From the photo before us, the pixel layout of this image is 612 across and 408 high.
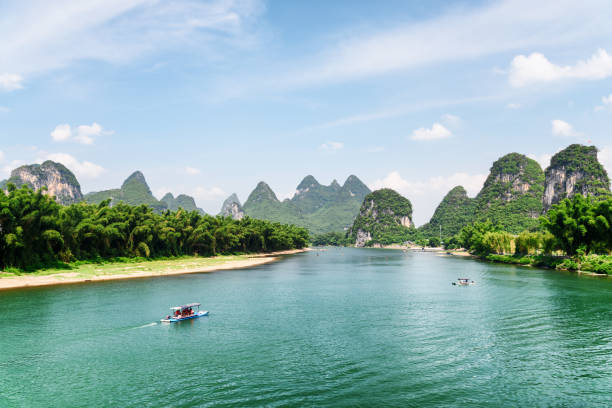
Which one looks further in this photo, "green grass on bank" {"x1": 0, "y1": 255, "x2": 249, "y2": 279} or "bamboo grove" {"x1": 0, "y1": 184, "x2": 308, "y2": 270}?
"green grass on bank" {"x1": 0, "y1": 255, "x2": 249, "y2": 279}

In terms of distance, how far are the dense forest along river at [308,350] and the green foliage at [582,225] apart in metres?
33.5

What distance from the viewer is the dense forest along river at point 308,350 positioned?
869 inches

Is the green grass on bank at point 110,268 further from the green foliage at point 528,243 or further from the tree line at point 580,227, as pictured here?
the green foliage at point 528,243

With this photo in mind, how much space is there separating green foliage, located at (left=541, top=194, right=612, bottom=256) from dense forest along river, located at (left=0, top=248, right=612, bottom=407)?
3355 cm

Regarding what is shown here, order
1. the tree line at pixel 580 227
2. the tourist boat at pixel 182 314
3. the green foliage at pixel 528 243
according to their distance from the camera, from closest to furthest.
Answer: the tourist boat at pixel 182 314 → the tree line at pixel 580 227 → the green foliage at pixel 528 243

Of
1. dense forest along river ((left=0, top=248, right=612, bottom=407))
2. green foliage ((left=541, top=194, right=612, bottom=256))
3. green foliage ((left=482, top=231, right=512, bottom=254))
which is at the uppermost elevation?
green foliage ((left=541, top=194, right=612, bottom=256))

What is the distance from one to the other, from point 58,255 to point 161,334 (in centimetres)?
5620

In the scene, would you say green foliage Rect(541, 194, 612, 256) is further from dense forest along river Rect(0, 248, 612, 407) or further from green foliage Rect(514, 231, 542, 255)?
dense forest along river Rect(0, 248, 612, 407)

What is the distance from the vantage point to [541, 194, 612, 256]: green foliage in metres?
81.2

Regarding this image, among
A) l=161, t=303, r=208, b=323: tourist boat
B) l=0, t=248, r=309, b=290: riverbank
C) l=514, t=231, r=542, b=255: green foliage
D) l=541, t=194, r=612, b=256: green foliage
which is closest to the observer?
l=161, t=303, r=208, b=323: tourist boat

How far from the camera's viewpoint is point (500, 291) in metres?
59.7

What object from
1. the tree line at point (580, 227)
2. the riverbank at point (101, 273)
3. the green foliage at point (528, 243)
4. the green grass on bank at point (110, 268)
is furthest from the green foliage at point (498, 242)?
the green grass on bank at point (110, 268)

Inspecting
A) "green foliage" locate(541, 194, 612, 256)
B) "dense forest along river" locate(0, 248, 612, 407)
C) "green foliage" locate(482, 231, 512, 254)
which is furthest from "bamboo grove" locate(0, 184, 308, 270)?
"green foliage" locate(541, 194, 612, 256)

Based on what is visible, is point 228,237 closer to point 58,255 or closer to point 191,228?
point 191,228
